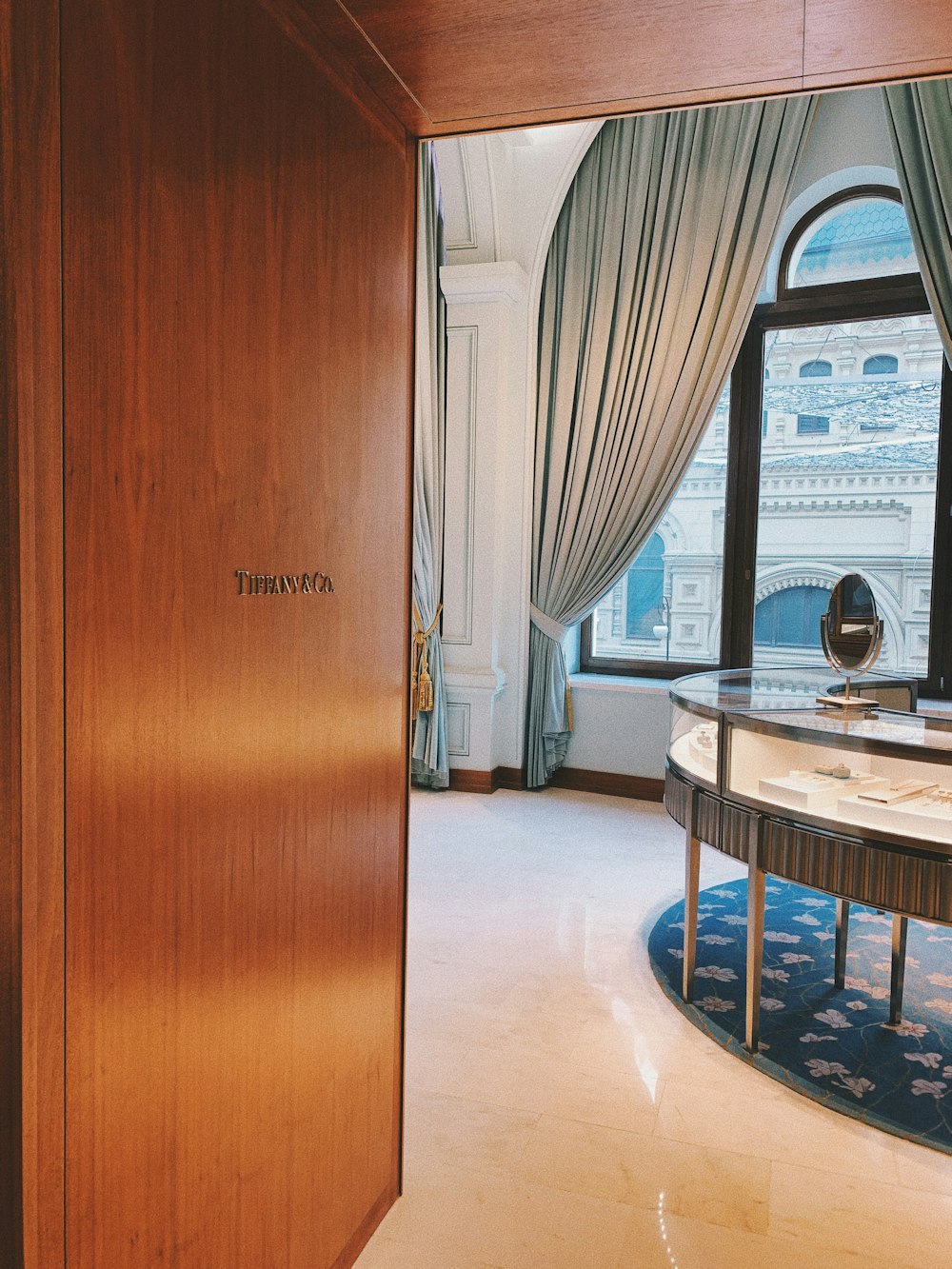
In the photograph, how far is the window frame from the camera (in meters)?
5.08

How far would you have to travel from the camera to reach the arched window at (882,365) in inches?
205

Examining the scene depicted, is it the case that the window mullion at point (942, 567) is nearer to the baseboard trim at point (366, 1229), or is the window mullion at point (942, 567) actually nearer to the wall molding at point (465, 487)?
the wall molding at point (465, 487)

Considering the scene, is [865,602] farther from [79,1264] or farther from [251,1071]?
[79,1264]

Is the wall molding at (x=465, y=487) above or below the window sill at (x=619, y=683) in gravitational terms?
above

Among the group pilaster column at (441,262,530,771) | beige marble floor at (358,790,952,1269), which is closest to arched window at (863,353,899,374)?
pilaster column at (441,262,530,771)

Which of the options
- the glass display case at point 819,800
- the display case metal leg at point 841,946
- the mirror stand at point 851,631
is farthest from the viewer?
the display case metal leg at point 841,946

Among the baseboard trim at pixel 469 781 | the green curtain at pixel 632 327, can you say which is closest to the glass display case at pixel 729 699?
the green curtain at pixel 632 327

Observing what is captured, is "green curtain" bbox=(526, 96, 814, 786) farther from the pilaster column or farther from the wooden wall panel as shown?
the wooden wall panel

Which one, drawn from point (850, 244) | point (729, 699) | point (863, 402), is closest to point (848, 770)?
point (729, 699)

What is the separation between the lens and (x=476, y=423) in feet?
18.5

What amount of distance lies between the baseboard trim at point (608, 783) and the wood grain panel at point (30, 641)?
15.7 feet

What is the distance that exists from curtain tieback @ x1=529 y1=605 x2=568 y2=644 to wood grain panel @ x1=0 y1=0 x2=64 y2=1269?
4712 millimetres

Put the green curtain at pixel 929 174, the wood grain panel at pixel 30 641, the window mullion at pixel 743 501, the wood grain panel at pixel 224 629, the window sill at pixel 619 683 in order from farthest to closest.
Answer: the window sill at pixel 619 683 → the window mullion at pixel 743 501 → the green curtain at pixel 929 174 → the wood grain panel at pixel 224 629 → the wood grain panel at pixel 30 641

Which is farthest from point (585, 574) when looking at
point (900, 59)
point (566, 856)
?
point (900, 59)
